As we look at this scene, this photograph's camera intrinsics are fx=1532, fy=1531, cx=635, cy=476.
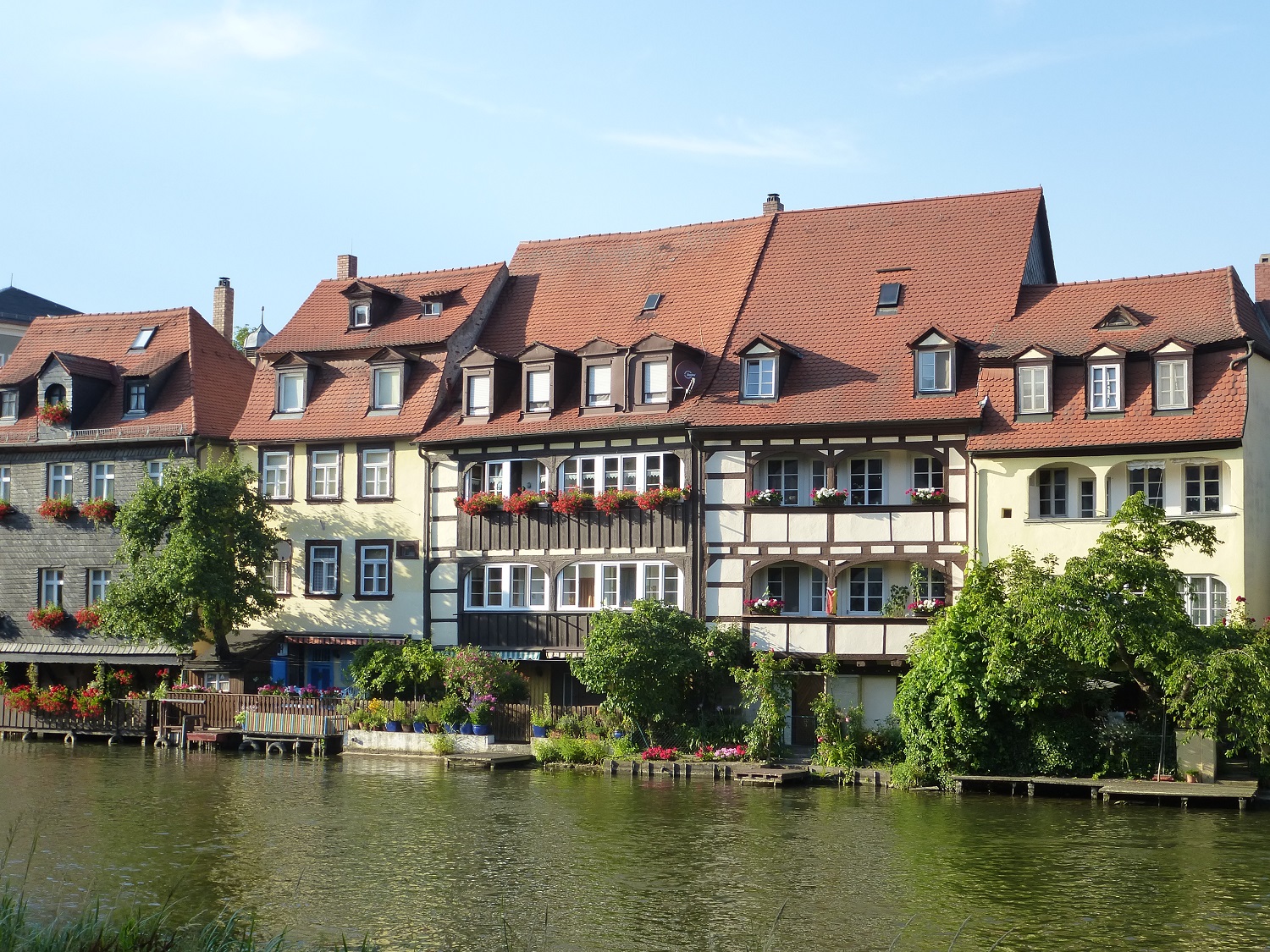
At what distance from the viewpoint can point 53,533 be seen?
45562 mm

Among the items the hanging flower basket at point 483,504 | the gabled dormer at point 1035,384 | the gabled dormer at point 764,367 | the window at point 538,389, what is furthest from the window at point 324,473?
the gabled dormer at point 1035,384

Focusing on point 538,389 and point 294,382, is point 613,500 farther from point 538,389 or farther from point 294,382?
point 294,382

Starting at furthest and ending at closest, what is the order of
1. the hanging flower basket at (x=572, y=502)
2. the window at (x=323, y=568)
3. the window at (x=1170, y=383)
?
the window at (x=323, y=568)
the hanging flower basket at (x=572, y=502)
the window at (x=1170, y=383)

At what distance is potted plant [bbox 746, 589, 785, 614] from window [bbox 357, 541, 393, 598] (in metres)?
10.8

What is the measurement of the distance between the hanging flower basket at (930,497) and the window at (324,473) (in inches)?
652

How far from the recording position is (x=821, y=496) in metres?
36.2

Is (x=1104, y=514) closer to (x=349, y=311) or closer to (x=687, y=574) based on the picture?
(x=687, y=574)

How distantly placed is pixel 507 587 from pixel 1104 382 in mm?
15842

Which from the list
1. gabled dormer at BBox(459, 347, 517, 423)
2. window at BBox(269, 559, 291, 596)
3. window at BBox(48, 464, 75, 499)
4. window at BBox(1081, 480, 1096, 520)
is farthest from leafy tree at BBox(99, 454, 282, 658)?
window at BBox(1081, 480, 1096, 520)

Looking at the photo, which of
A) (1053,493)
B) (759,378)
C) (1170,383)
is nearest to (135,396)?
(759,378)

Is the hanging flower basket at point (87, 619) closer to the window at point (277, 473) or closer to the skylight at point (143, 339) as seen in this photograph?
the window at point (277, 473)

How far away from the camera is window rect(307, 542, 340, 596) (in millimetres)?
42625

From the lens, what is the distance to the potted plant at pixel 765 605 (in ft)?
120

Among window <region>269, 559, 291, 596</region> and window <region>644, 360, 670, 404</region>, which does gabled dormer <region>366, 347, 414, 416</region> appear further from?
window <region>644, 360, 670, 404</region>
